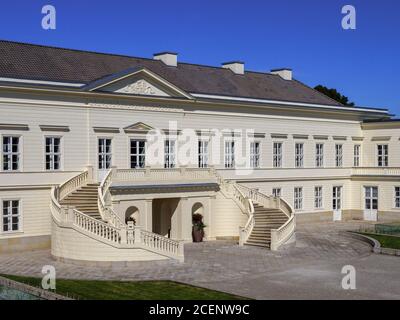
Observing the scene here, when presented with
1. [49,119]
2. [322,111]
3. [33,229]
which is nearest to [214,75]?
[322,111]

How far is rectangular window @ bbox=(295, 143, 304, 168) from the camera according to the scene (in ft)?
150

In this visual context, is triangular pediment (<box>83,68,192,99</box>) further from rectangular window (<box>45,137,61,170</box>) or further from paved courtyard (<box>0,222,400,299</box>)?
paved courtyard (<box>0,222,400,299</box>)

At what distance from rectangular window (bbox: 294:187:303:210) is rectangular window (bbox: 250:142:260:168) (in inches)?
171

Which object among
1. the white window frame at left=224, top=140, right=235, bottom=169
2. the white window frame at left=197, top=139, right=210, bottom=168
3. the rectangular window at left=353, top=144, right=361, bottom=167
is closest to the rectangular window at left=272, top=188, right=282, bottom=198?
the white window frame at left=224, top=140, right=235, bottom=169

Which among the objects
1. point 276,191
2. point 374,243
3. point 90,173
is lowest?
point 374,243

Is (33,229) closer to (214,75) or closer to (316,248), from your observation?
(316,248)

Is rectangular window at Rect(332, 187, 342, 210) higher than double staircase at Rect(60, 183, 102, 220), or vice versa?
double staircase at Rect(60, 183, 102, 220)

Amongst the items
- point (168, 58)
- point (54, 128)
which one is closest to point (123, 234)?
point (54, 128)

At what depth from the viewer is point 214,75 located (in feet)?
148

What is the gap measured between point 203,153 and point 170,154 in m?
2.60

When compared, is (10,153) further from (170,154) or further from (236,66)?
(236,66)

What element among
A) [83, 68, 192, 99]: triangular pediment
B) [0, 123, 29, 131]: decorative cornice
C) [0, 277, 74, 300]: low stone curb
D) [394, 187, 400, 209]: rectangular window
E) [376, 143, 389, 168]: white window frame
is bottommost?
[0, 277, 74, 300]: low stone curb

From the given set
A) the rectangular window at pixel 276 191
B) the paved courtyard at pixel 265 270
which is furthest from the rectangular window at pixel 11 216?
the rectangular window at pixel 276 191

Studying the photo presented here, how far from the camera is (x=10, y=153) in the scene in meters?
31.5
